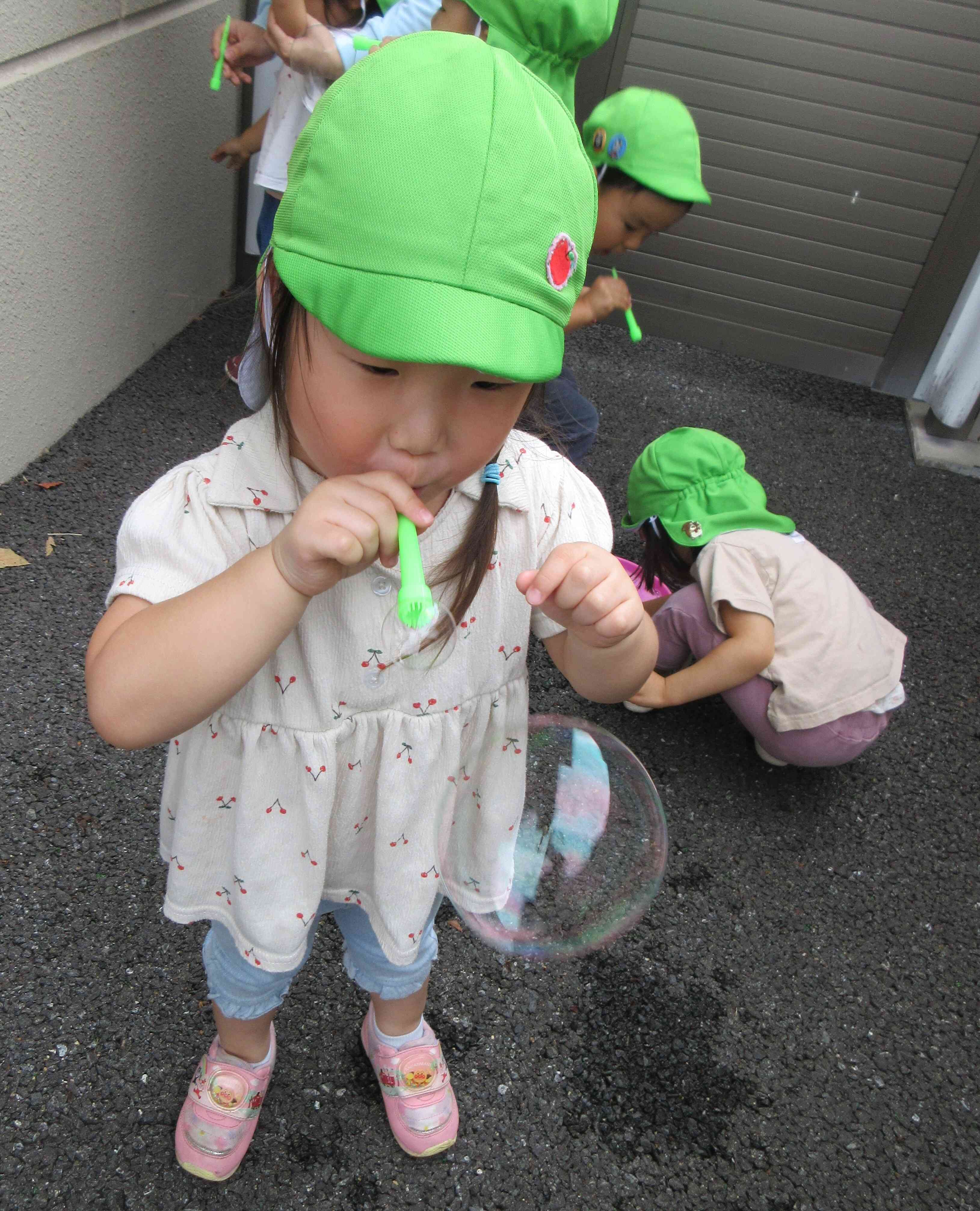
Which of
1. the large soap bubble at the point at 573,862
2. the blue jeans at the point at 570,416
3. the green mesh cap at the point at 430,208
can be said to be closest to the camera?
the green mesh cap at the point at 430,208

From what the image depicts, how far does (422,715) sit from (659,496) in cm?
150

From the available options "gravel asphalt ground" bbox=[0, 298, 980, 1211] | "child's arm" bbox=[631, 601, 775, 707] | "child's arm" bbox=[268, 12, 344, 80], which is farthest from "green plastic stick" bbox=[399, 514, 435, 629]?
"child's arm" bbox=[268, 12, 344, 80]

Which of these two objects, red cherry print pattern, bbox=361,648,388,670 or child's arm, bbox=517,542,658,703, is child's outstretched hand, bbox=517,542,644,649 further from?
red cherry print pattern, bbox=361,648,388,670

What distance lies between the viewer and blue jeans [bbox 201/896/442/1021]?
1270mm

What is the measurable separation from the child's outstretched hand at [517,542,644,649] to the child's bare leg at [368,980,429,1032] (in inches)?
29.9

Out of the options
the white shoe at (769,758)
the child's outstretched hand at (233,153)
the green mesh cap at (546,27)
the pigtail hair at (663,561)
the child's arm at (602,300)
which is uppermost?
the green mesh cap at (546,27)

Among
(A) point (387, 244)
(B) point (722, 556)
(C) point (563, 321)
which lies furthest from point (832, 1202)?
(A) point (387, 244)

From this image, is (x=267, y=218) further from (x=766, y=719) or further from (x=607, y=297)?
(x=766, y=719)

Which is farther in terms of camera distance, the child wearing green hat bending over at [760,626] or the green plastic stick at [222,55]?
the green plastic stick at [222,55]

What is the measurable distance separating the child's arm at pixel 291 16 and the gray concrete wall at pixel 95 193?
1.81 ft

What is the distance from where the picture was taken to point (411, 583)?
31.6 inches

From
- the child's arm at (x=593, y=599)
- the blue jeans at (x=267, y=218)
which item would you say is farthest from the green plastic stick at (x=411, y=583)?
the blue jeans at (x=267, y=218)

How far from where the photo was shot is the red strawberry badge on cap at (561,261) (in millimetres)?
788

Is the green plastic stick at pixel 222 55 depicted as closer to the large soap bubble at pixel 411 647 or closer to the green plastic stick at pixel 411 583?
the large soap bubble at pixel 411 647
